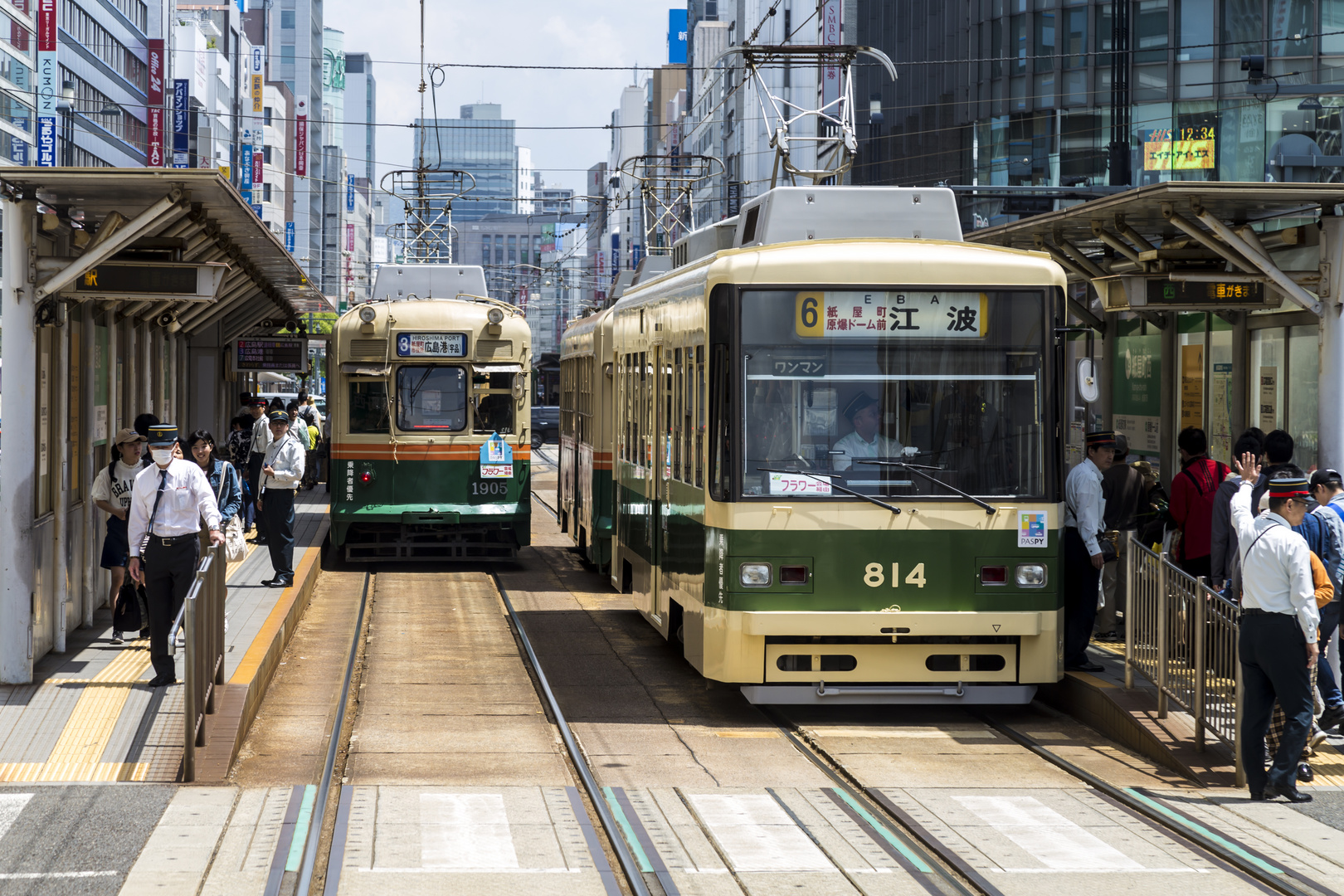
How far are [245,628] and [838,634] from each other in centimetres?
498

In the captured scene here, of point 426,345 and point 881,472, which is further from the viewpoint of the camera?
point 426,345

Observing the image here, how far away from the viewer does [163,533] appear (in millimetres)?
10312

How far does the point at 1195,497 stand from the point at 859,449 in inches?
107

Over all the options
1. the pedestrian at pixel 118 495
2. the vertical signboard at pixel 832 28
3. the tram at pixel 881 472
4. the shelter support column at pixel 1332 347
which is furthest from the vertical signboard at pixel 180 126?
the shelter support column at pixel 1332 347

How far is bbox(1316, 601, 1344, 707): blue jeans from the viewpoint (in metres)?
8.91

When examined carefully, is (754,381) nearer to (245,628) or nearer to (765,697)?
(765,697)

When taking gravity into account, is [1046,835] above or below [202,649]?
below

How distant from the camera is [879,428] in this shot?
988cm

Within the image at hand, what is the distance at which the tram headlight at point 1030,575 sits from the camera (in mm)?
9992

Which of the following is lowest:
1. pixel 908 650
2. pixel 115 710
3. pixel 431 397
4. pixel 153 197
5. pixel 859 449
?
pixel 115 710

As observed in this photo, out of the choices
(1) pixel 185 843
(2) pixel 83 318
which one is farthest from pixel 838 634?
(2) pixel 83 318

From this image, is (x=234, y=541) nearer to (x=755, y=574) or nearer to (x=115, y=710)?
(x=115, y=710)

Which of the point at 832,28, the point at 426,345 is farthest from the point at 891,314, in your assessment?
the point at 832,28

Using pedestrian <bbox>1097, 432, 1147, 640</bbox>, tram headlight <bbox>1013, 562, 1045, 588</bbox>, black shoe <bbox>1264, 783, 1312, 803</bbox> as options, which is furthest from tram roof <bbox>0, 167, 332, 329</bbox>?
black shoe <bbox>1264, 783, 1312, 803</bbox>
